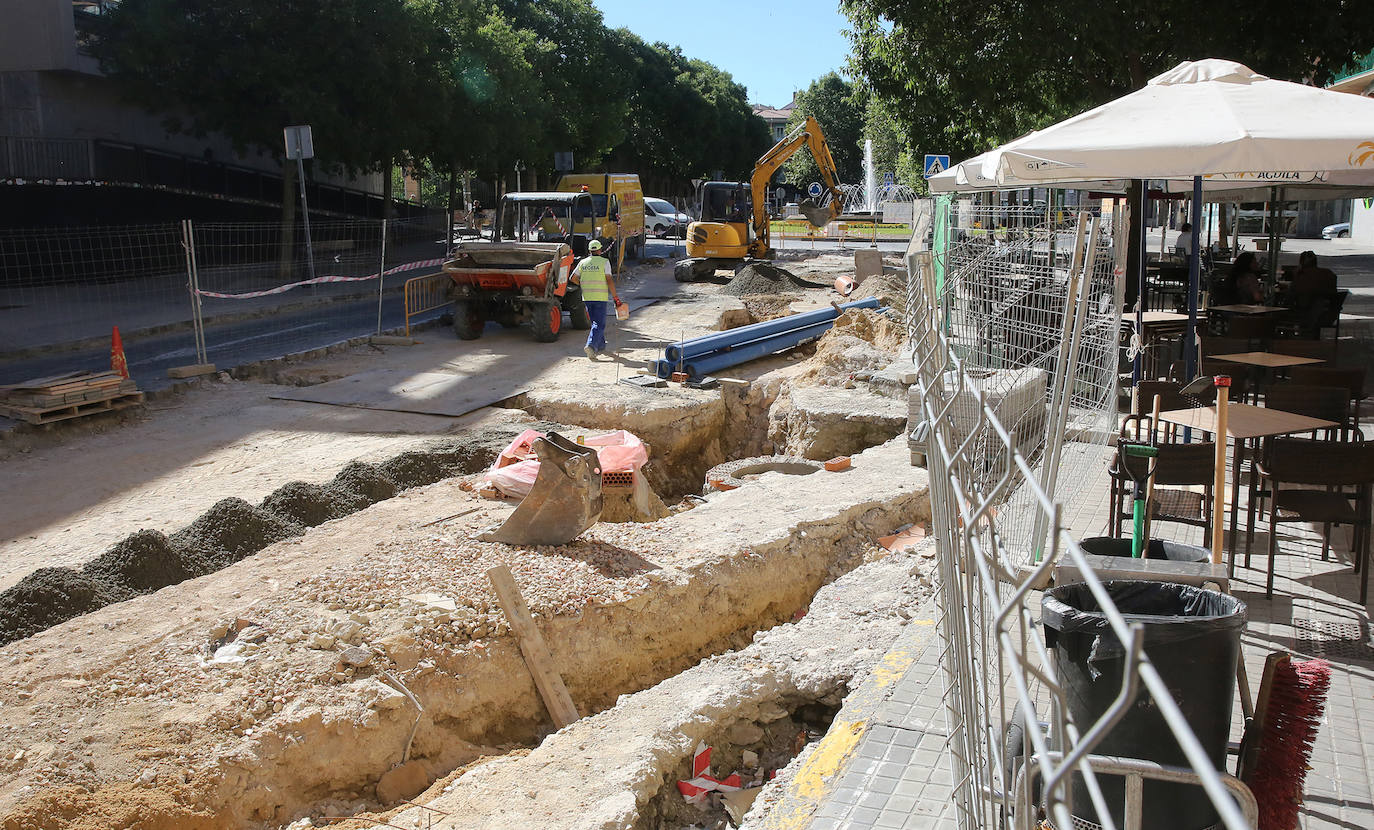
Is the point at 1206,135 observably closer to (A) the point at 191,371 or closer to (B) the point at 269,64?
(A) the point at 191,371

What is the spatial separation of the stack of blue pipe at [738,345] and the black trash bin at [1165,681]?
33.6 feet

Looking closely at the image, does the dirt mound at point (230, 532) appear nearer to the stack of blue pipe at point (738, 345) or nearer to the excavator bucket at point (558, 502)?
the excavator bucket at point (558, 502)

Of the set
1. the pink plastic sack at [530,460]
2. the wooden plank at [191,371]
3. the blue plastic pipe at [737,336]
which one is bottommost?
the pink plastic sack at [530,460]

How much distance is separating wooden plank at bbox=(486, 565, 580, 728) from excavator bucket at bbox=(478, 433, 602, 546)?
0.96 meters

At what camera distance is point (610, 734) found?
4965 mm

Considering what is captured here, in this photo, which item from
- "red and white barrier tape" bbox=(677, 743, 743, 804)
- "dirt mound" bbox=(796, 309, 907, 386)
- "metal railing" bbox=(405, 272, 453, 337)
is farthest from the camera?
"metal railing" bbox=(405, 272, 453, 337)

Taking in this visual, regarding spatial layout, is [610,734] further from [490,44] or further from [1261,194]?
[490,44]

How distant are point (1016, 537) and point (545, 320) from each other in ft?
37.7

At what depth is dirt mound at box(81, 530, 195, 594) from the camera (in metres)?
6.75

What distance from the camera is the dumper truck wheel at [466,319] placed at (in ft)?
53.8

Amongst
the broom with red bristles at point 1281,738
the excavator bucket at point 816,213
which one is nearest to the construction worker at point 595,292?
the excavator bucket at point 816,213

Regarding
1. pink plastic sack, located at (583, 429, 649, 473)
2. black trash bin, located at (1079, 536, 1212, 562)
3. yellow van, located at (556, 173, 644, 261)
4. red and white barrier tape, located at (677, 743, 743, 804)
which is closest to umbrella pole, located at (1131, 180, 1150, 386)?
black trash bin, located at (1079, 536, 1212, 562)

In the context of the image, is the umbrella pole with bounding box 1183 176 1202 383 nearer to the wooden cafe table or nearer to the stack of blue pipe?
the wooden cafe table

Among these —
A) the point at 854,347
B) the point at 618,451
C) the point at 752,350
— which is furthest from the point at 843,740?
the point at 752,350
